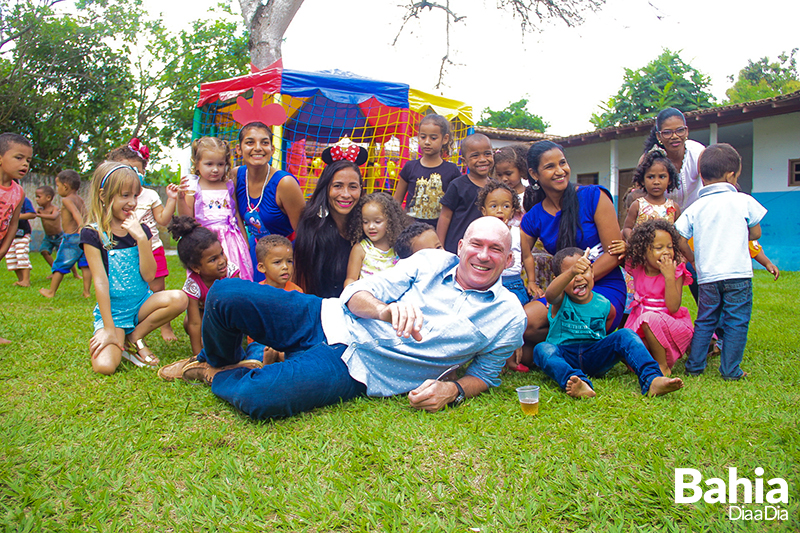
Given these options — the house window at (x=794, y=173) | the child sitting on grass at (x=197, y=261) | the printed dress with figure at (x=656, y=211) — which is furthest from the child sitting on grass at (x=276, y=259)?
the house window at (x=794, y=173)

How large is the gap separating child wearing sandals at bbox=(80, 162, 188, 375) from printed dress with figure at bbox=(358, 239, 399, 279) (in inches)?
53.5

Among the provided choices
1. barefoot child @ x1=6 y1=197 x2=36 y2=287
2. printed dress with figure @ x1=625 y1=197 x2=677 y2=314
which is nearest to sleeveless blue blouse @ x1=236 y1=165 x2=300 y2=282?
printed dress with figure @ x1=625 y1=197 x2=677 y2=314

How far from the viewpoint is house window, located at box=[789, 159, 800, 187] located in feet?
39.7

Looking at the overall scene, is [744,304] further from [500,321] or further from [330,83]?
[330,83]

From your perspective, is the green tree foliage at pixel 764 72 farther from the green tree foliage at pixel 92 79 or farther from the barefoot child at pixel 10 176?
the barefoot child at pixel 10 176

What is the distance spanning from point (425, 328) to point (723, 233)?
228 centimetres

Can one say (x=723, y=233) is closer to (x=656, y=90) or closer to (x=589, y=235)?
(x=589, y=235)

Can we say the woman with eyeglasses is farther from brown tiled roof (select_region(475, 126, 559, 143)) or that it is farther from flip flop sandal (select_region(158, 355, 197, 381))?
brown tiled roof (select_region(475, 126, 559, 143))

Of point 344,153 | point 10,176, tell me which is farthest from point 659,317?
point 10,176

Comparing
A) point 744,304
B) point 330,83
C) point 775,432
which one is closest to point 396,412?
point 775,432

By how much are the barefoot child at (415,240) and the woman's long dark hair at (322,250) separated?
433 millimetres

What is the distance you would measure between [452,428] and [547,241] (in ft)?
6.10

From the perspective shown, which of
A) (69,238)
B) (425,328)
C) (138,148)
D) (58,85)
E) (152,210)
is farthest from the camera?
(58,85)

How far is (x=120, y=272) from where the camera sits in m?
3.77
